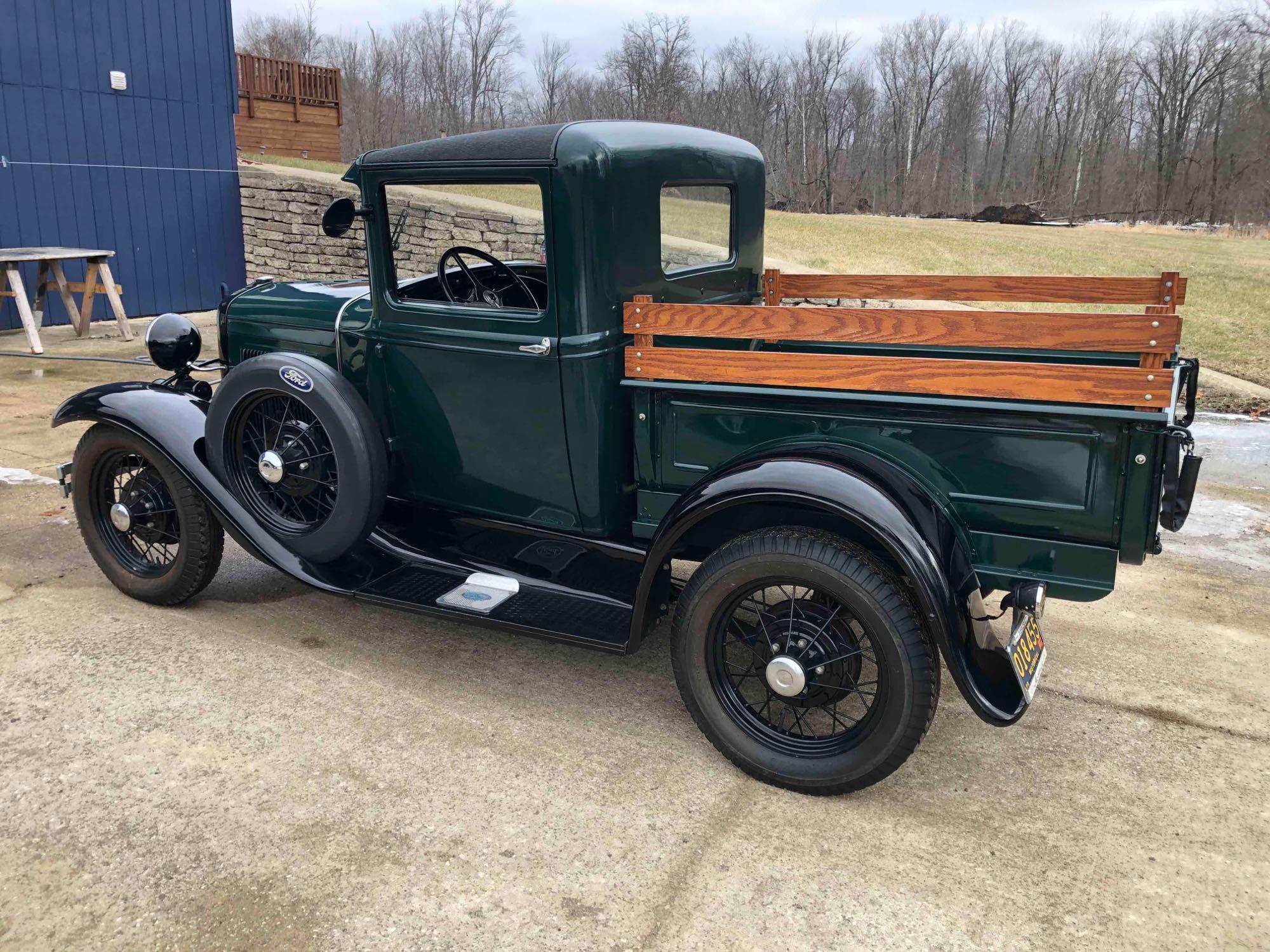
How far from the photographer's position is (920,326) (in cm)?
271

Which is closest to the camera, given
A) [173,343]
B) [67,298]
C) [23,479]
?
[173,343]

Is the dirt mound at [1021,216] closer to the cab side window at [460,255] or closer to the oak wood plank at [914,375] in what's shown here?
the cab side window at [460,255]

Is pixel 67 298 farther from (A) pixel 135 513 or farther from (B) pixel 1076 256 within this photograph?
(B) pixel 1076 256

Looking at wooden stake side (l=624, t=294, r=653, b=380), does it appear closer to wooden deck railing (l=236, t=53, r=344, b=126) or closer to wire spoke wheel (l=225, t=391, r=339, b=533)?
wire spoke wheel (l=225, t=391, r=339, b=533)

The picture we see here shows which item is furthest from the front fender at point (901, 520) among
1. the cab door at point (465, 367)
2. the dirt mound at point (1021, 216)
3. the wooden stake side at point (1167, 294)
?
the dirt mound at point (1021, 216)

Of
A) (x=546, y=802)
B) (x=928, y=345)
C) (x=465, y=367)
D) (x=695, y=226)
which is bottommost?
(x=546, y=802)

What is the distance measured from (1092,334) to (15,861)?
124 inches

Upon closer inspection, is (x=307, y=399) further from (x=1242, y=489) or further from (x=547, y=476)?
(x=1242, y=489)

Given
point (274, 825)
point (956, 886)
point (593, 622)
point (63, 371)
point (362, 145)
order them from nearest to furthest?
point (956, 886) → point (274, 825) → point (593, 622) → point (63, 371) → point (362, 145)

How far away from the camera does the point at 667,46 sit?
3756cm

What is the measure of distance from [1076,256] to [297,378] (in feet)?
60.8

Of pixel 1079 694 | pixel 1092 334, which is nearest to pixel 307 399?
pixel 1092 334

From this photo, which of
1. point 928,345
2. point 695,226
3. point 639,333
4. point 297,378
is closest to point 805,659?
point 928,345

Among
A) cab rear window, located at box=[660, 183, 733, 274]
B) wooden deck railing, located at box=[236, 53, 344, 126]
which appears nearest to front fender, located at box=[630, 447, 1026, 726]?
cab rear window, located at box=[660, 183, 733, 274]
